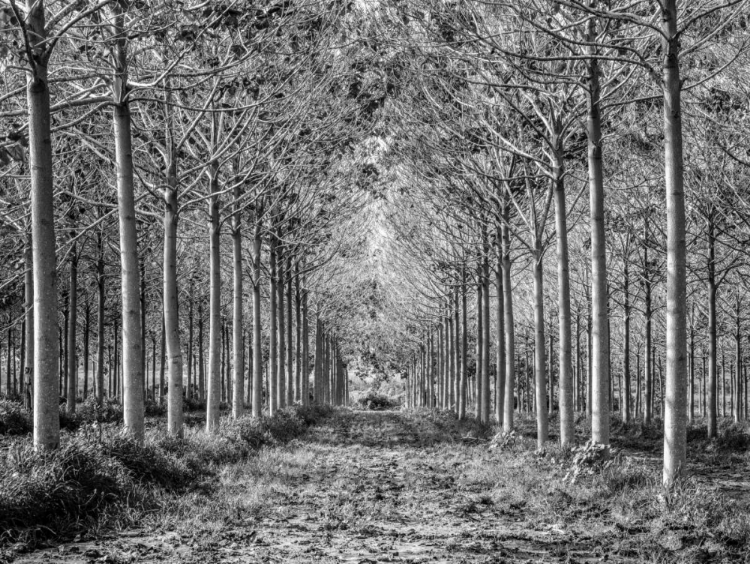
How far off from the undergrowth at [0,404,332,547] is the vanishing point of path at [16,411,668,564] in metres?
0.41

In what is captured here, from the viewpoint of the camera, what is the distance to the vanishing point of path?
220 inches

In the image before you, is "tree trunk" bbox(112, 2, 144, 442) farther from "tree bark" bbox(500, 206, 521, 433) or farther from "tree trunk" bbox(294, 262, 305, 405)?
"tree trunk" bbox(294, 262, 305, 405)

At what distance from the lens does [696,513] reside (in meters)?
6.23

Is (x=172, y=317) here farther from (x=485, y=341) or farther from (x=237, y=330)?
(x=485, y=341)

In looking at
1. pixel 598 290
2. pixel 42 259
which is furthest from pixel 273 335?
pixel 42 259

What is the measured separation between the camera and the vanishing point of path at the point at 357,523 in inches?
220

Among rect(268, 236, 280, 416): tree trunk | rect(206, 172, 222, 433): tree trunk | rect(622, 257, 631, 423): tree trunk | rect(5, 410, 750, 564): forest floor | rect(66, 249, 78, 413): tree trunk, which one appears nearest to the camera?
rect(5, 410, 750, 564): forest floor

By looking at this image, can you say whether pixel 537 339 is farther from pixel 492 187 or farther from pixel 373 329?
pixel 373 329

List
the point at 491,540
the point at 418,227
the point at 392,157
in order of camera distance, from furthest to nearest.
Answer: the point at 418,227 → the point at 392,157 → the point at 491,540

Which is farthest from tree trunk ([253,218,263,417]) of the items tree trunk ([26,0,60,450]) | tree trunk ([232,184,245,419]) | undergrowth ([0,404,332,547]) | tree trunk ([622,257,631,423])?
tree trunk ([622,257,631,423])

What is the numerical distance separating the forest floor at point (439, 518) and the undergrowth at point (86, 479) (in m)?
0.36

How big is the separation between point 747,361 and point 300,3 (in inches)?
1336

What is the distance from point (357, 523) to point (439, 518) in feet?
3.08

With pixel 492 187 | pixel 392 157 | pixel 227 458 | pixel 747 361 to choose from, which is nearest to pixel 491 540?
pixel 227 458
